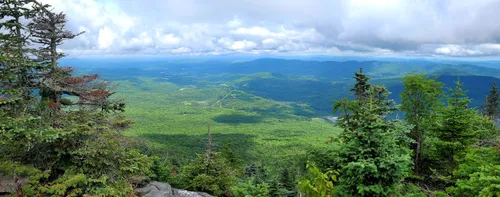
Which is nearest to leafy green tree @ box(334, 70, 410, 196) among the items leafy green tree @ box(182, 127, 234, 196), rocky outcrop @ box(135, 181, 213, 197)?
rocky outcrop @ box(135, 181, 213, 197)

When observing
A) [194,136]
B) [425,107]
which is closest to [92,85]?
[425,107]

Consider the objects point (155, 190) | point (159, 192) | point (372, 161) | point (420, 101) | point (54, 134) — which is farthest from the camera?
point (420, 101)

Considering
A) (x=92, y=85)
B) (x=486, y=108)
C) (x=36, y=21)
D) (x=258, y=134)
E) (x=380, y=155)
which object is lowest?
(x=258, y=134)

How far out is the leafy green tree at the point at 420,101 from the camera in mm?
21906

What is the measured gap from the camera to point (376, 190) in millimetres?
8680

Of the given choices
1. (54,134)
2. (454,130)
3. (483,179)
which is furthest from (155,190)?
(454,130)

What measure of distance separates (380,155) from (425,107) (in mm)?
16937

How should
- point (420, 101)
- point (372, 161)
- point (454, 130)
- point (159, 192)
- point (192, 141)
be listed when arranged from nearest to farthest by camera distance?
1. point (372, 161)
2. point (159, 192)
3. point (454, 130)
4. point (420, 101)
5. point (192, 141)

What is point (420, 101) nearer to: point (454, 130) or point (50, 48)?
point (454, 130)

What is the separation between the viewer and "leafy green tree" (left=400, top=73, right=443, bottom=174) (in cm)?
2191

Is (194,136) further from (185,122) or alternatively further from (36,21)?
(36,21)

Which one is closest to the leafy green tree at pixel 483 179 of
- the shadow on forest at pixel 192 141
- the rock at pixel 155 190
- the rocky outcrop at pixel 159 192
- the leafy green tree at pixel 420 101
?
the leafy green tree at pixel 420 101

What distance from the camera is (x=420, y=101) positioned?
22.5m

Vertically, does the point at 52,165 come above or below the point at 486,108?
above
